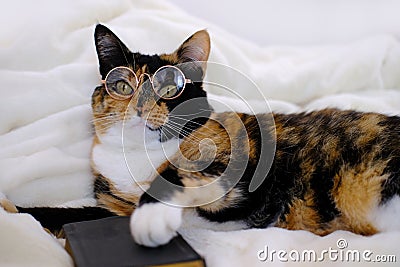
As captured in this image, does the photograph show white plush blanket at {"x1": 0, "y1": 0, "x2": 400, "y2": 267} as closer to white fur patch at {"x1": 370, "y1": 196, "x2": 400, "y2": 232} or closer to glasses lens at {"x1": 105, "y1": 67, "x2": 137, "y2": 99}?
white fur patch at {"x1": 370, "y1": 196, "x2": 400, "y2": 232}

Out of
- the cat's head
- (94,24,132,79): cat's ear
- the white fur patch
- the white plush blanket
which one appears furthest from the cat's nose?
the white fur patch

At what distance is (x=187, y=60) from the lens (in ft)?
4.13

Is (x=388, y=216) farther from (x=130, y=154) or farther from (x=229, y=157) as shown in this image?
(x=130, y=154)

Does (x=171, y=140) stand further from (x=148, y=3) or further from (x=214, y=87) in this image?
(x=148, y=3)

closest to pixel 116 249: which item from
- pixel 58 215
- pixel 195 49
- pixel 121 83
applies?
pixel 58 215

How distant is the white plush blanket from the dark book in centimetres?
3

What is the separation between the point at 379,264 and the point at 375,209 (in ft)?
0.54

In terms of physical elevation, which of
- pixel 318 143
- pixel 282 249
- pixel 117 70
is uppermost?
pixel 117 70

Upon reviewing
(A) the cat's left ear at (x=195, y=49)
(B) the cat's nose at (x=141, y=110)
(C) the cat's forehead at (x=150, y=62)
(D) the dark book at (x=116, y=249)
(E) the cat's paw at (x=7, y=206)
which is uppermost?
(A) the cat's left ear at (x=195, y=49)

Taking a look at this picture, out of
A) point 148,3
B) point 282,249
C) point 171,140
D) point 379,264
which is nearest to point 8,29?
point 148,3

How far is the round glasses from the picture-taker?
1192 mm

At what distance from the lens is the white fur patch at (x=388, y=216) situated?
3.40ft

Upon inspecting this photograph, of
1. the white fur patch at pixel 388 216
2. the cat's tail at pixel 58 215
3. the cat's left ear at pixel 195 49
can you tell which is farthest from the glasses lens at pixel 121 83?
the white fur patch at pixel 388 216

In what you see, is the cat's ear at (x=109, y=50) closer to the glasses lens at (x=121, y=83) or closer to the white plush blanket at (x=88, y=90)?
the glasses lens at (x=121, y=83)
